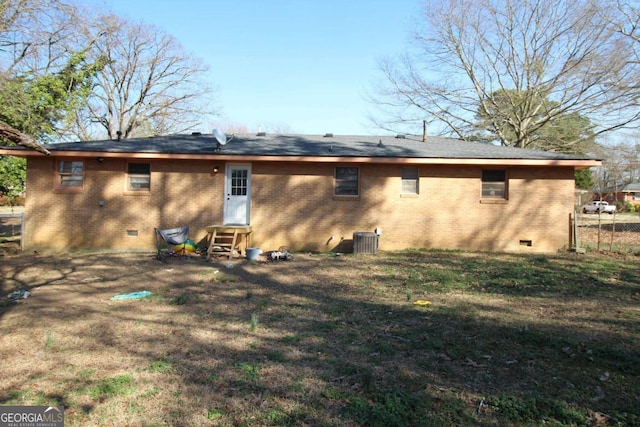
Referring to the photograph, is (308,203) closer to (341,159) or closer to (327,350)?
(341,159)

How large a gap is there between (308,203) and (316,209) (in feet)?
1.00

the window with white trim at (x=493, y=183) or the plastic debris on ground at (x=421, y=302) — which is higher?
the window with white trim at (x=493, y=183)

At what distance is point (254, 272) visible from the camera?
29.2 feet

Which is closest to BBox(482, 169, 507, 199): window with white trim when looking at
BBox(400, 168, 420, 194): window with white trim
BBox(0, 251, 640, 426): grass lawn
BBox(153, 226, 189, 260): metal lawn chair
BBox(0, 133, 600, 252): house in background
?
BBox(0, 133, 600, 252): house in background

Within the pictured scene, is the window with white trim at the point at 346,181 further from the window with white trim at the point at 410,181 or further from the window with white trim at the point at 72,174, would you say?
the window with white trim at the point at 72,174

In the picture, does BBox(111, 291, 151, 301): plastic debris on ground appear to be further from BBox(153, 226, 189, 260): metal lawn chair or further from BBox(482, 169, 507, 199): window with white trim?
BBox(482, 169, 507, 199): window with white trim

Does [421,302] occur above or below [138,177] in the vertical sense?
below

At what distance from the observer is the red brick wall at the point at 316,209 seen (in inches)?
470

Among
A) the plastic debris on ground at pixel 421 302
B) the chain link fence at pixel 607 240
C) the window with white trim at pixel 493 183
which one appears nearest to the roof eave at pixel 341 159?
the window with white trim at pixel 493 183

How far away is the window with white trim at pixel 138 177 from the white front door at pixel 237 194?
2414 millimetres

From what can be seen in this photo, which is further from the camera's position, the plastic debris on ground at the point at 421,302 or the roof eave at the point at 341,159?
the roof eave at the point at 341,159

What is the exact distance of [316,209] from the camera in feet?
39.3

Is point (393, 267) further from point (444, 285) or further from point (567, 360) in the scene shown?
point (567, 360)

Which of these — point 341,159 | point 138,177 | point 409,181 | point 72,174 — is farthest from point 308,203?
point 72,174
